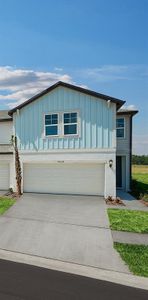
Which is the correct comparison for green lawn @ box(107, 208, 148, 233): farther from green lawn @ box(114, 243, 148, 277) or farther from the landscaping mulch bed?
green lawn @ box(114, 243, 148, 277)

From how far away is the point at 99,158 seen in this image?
14.9 meters

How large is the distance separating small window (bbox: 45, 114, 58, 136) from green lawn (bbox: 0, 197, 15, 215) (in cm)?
475

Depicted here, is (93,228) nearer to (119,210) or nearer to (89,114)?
(119,210)

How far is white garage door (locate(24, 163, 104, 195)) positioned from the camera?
1556 centimetres

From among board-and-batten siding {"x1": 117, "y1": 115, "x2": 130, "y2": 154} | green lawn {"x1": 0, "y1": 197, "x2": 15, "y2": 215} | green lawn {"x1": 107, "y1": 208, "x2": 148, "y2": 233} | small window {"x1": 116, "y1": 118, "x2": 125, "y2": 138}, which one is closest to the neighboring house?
green lawn {"x1": 0, "y1": 197, "x2": 15, "y2": 215}

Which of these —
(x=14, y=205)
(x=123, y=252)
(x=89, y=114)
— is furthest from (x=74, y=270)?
(x=89, y=114)

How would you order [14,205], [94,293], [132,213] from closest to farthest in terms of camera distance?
1. [94,293]
2. [132,213]
3. [14,205]

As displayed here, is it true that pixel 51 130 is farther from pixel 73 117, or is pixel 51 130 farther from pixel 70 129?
pixel 73 117

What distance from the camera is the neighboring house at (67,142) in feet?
48.7

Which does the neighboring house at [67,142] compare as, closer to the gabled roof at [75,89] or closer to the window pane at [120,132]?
the gabled roof at [75,89]

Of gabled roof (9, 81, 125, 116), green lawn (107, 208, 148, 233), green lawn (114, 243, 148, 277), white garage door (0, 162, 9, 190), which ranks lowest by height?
green lawn (114, 243, 148, 277)

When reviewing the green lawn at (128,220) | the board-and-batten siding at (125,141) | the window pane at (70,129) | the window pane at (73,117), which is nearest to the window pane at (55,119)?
the window pane at (70,129)

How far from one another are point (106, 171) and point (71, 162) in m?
2.30

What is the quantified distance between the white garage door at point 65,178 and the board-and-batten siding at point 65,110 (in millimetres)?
1347
